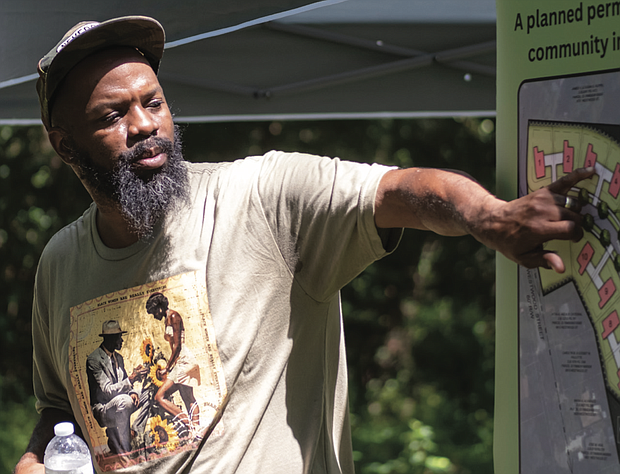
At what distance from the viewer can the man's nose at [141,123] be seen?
1.79 metres

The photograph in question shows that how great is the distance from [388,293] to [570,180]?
17.1 ft

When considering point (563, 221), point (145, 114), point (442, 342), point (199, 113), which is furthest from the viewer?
point (442, 342)

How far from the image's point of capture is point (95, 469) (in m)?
1.90

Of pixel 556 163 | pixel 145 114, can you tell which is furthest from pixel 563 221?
pixel 145 114

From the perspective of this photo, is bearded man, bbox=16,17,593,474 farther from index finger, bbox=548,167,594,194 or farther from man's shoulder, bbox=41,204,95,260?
index finger, bbox=548,167,594,194

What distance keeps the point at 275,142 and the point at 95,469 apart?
14.7 ft

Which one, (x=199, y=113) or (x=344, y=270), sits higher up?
(x=199, y=113)

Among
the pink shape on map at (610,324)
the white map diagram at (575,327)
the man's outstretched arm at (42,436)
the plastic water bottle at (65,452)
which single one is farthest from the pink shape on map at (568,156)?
the man's outstretched arm at (42,436)

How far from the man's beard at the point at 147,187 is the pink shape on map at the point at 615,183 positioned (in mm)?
1078

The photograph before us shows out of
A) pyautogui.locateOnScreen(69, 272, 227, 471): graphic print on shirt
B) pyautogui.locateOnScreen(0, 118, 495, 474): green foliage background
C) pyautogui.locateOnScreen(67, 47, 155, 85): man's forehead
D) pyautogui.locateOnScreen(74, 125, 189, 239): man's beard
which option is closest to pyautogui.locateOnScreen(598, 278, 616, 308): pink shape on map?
pyautogui.locateOnScreen(69, 272, 227, 471): graphic print on shirt

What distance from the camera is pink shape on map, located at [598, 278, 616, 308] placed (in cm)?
109

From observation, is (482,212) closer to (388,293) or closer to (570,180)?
(570,180)

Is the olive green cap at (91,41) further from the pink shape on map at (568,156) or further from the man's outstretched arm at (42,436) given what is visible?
the pink shape on map at (568,156)

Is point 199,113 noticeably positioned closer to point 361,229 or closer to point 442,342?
point 361,229
